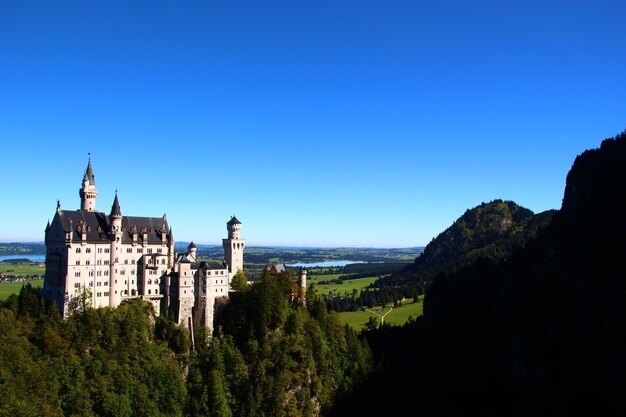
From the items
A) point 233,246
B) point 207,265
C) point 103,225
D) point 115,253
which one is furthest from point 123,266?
point 233,246

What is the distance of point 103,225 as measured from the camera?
97250 mm

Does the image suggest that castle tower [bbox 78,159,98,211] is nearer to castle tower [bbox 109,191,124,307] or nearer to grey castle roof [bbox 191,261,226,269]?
castle tower [bbox 109,191,124,307]

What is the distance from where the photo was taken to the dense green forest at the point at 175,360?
7594 cm

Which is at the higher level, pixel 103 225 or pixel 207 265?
pixel 103 225

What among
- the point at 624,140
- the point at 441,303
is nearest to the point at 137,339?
the point at 441,303

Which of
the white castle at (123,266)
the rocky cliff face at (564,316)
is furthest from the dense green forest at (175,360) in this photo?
the rocky cliff face at (564,316)

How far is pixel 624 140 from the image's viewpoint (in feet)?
415

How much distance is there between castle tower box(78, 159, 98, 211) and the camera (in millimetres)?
A: 102188

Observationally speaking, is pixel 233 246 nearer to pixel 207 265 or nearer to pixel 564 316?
pixel 207 265

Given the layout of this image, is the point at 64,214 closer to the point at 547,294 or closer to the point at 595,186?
the point at 547,294

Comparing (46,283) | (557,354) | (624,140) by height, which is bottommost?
(557,354)

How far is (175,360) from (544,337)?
7680 cm

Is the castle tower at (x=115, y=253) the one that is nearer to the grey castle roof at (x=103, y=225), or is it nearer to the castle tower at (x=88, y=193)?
the grey castle roof at (x=103, y=225)

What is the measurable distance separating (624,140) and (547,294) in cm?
4092
